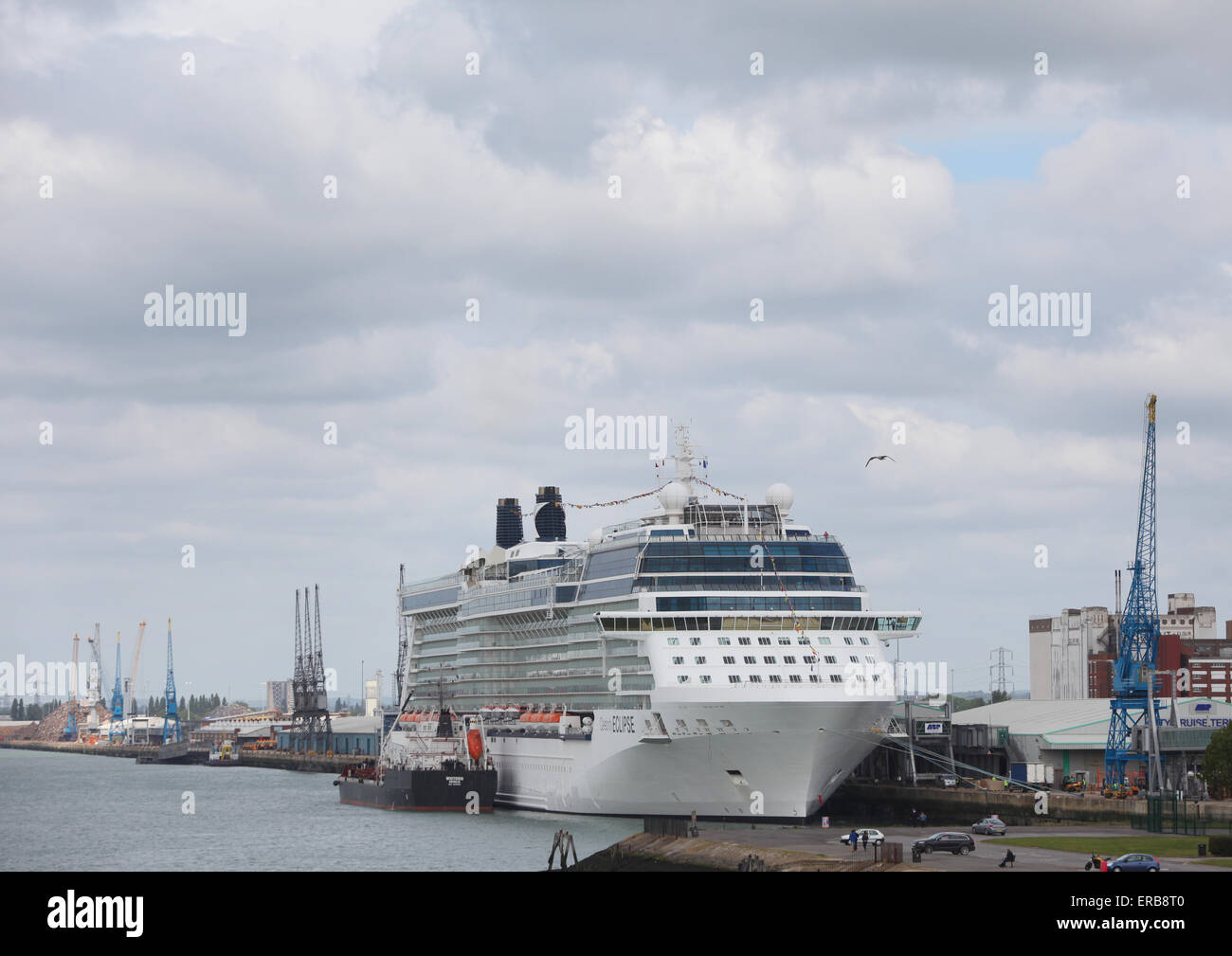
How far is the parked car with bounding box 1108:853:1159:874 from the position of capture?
2106 inches

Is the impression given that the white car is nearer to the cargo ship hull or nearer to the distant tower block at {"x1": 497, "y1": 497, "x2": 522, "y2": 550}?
the cargo ship hull

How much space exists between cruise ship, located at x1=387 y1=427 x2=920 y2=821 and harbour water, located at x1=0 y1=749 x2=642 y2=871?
3.63 meters

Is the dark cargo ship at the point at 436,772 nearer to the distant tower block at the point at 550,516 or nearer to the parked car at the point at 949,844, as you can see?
the distant tower block at the point at 550,516

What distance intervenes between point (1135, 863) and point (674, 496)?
38.8 m

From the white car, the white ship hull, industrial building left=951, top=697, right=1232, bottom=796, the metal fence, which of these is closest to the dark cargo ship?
the white ship hull

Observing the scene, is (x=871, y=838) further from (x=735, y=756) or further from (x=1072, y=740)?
(x=1072, y=740)

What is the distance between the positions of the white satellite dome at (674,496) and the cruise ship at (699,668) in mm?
82

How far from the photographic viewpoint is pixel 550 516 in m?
115

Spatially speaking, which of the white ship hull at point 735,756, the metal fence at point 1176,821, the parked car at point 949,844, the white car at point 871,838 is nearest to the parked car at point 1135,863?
the parked car at point 949,844

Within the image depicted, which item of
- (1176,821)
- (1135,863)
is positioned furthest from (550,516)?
(1135,863)
